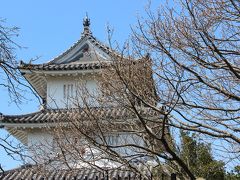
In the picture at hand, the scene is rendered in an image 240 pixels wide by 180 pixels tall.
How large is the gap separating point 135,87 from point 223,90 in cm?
A: 177

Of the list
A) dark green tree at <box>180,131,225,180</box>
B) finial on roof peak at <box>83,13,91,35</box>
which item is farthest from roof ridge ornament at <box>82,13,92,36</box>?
dark green tree at <box>180,131,225,180</box>

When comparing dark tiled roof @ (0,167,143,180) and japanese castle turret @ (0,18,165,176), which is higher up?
japanese castle turret @ (0,18,165,176)

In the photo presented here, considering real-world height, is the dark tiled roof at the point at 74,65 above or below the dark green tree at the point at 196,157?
above

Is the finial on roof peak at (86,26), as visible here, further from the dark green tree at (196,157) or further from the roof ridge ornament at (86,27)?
the dark green tree at (196,157)

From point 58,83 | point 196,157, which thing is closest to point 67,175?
point 196,157

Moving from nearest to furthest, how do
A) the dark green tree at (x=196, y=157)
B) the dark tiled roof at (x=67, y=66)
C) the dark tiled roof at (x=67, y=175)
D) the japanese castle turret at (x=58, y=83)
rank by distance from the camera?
the dark green tree at (x=196, y=157) < the dark tiled roof at (x=67, y=175) < the japanese castle turret at (x=58, y=83) < the dark tiled roof at (x=67, y=66)

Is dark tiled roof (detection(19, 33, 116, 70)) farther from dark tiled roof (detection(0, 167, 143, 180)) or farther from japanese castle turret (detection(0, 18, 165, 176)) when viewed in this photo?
dark tiled roof (detection(0, 167, 143, 180))

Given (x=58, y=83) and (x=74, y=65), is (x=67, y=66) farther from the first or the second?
(x=58, y=83)

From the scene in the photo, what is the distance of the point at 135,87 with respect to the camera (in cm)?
898

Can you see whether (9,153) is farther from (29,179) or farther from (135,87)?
(29,179)

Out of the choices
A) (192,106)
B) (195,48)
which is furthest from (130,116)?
(195,48)

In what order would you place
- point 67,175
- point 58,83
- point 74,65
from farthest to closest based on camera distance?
point 58,83, point 74,65, point 67,175

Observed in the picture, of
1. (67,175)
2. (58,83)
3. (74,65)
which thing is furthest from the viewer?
(58,83)

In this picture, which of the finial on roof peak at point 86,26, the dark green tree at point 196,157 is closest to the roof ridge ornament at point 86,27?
the finial on roof peak at point 86,26
